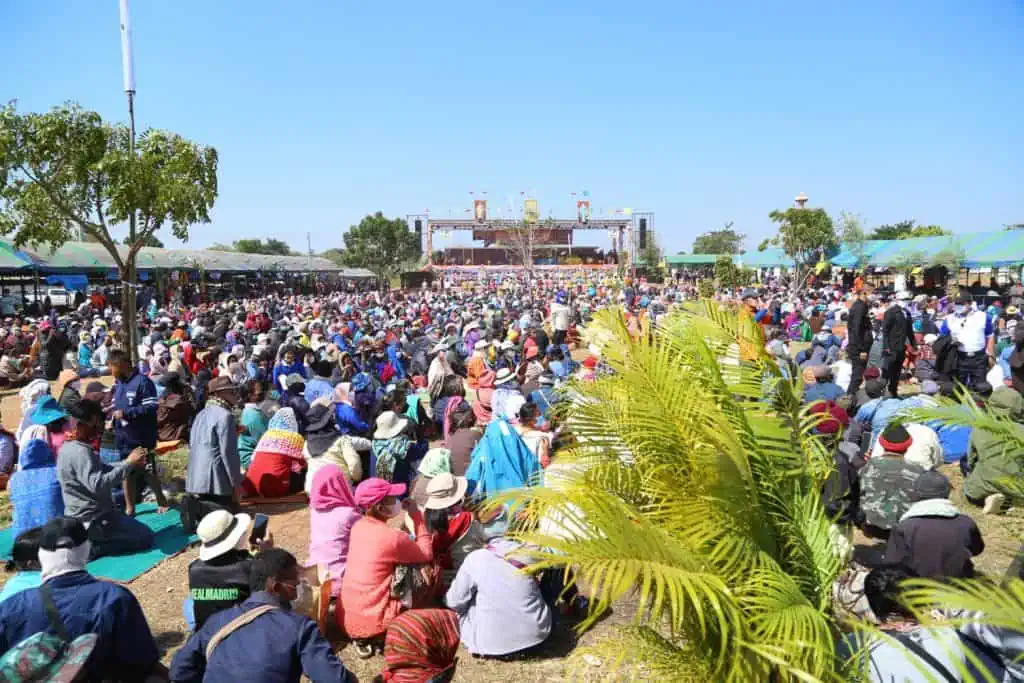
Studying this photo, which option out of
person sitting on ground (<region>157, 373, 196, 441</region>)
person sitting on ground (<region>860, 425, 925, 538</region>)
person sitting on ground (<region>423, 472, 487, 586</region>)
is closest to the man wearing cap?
person sitting on ground (<region>860, 425, 925, 538</region>)

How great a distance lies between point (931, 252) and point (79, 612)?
111 ft

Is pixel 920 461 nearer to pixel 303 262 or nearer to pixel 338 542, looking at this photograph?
pixel 338 542

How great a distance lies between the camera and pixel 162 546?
6.00 metres

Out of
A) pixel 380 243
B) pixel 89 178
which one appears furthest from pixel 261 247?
pixel 89 178

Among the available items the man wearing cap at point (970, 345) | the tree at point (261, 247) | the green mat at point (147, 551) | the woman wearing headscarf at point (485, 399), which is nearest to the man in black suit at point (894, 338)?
the man wearing cap at point (970, 345)

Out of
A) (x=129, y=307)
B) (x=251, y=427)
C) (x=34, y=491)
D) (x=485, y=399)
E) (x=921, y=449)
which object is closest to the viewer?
(x=34, y=491)

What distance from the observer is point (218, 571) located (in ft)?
11.9

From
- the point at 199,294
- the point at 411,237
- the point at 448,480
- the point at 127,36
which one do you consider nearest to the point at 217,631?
the point at 448,480

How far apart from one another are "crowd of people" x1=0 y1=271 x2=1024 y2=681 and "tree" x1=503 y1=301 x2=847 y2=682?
200 mm

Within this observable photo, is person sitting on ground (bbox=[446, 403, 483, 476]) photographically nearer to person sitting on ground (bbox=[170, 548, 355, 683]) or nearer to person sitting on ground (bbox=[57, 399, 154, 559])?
person sitting on ground (bbox=[57, 399, 154, 559])

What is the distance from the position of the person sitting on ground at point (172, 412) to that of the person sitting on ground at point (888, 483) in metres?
6.85

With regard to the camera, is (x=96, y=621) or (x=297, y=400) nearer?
(x=96, y=621)

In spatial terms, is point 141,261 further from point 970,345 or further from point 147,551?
point 970,345

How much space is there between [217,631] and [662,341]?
2.26 metres
